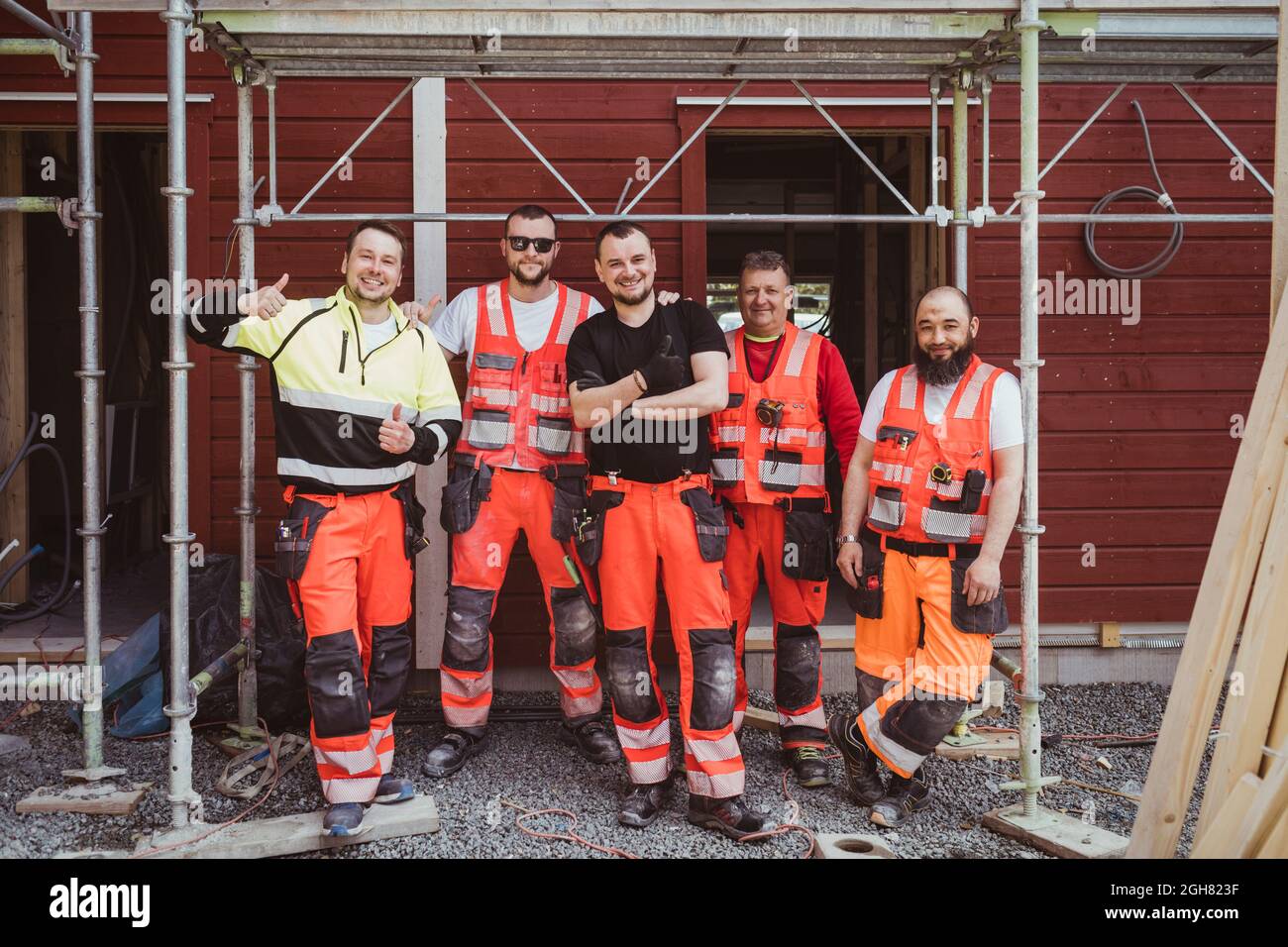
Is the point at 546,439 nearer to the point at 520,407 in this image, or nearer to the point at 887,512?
the point at 520,407

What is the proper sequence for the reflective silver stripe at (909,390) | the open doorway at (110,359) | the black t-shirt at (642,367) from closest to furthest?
the black t-shirt at (642,367) < the reflective silver stripe at (909,390) < the open doorway at (110,359)

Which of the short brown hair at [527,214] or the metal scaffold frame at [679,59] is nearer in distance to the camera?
the metal scaffold frame at [679,59]

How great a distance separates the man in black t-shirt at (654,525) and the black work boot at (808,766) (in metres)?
0.54

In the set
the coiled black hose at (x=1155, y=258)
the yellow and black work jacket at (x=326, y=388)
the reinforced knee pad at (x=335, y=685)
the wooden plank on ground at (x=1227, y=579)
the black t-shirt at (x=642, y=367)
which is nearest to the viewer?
the wooden plank on ground at (x=1227, y=579)

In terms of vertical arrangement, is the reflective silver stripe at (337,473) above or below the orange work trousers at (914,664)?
above

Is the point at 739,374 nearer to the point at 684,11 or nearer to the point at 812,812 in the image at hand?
the point at 684,11

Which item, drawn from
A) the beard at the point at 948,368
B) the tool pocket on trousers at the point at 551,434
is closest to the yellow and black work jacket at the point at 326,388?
the tool pocket on trousers at the point at 551,434

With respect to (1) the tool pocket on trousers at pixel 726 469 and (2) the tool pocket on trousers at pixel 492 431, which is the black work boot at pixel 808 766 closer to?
(1) the tool pocket on trousers at pixel 726 469

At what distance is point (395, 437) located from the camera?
3.58 m

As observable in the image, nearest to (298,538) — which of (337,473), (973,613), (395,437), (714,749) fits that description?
(337,473)

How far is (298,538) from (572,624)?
1.28 m

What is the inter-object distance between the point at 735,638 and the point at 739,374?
1156 mm

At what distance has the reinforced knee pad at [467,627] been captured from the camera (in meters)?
4.23

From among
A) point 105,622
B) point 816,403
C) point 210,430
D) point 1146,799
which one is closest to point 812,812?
point 1146,799
